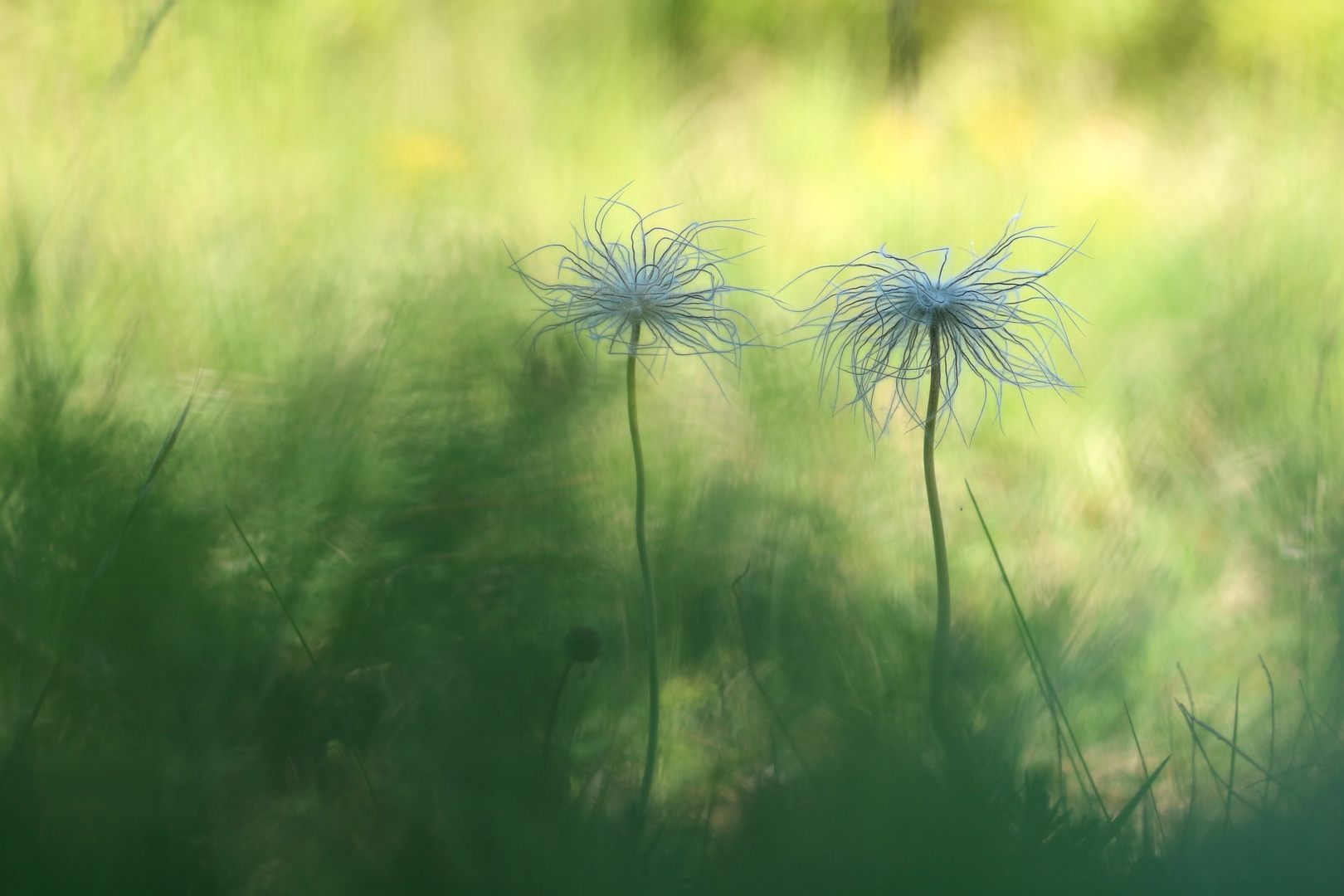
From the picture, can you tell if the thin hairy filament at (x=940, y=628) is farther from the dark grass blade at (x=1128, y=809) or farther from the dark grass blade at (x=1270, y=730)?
the dark grass blade at (x=1270, y=730)

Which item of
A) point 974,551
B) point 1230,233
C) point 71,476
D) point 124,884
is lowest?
point 124,884

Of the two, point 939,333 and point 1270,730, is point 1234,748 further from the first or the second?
point 939,333

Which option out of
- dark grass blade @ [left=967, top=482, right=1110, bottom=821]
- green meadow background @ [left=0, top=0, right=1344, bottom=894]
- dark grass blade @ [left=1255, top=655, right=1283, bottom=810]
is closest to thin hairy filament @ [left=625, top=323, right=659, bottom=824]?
green meadow background @ [left=0, top=0, right=1344, bottom=894]

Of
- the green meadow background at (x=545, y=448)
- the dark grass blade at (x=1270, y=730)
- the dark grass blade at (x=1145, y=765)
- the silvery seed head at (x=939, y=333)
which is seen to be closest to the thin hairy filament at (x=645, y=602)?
the green meadow background at (x=545, y=448)

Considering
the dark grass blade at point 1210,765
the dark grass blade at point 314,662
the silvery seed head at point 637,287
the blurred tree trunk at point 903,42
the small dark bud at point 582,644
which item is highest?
the blurred tree trunk at point 903,42

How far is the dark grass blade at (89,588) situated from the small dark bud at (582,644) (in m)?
0.31

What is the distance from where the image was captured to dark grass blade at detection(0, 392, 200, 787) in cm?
64

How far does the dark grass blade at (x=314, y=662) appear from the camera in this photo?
647 millimetres

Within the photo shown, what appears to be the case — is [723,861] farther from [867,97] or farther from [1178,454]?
[867,97]

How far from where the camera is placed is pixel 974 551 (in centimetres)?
68

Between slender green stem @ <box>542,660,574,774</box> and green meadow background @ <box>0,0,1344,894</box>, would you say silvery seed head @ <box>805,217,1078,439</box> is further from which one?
slender green stem @ <box>542,660,574,774</box>

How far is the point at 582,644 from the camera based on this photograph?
2.15ft

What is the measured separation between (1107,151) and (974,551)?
312mm

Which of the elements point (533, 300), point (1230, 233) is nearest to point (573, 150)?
point (533, 300)
